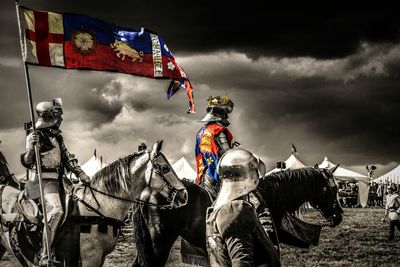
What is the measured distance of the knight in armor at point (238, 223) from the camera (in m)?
4.64

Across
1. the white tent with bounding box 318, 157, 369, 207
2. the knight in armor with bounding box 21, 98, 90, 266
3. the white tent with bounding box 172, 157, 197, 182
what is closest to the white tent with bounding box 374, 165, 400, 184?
the white tent with bounding box 318, 157, 369, 207

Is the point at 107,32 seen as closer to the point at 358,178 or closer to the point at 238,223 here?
the point at 238,223

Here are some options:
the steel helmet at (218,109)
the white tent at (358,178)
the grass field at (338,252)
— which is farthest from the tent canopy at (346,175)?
the steel helmet at (218,109)

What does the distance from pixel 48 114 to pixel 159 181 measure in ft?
5.69

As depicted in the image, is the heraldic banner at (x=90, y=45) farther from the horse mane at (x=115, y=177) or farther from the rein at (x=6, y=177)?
the rein at (x=6, y=177)

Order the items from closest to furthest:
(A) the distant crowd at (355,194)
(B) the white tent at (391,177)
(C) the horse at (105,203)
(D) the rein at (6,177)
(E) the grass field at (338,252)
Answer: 1. (C) the horse at (105,203)
2. (D) the rein at (6,177)
3. (E) the grass field at (338,252)
4. (A) the distant crowd at (355,194)
5. (B) the white tent at (391,177)

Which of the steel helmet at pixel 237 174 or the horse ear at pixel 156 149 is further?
the horse ear at pixel 156 149

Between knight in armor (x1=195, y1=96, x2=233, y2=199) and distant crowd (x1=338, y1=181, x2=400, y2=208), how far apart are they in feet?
90.1

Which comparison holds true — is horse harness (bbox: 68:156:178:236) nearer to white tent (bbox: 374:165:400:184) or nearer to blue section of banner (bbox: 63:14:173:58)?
blue section of banner (bbox: 63:14:173:58)

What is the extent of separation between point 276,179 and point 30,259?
356 cm

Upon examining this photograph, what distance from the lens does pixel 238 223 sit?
4.64 metres

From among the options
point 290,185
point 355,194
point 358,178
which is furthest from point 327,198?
point 358,178

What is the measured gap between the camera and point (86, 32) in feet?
30.6

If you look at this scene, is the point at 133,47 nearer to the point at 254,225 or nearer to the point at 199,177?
the point at 199,177
